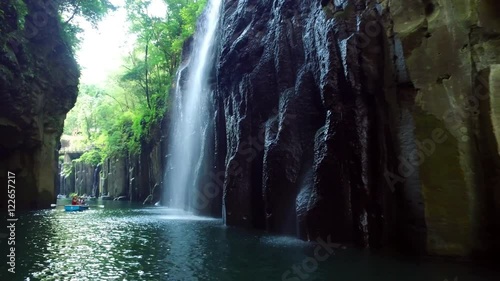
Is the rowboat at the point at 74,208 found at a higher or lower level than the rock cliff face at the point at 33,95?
lower

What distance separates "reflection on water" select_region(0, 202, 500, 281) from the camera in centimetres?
665

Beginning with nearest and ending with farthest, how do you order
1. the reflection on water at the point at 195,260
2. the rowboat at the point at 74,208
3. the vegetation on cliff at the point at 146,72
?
the reflection on water at the point at 195,260, the rowboat at the point at 74,208, the vegetation on cliff at the point at 146,72

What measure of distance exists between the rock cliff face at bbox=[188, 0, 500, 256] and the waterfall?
8.05m

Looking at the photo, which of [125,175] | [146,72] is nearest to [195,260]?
[146,72]

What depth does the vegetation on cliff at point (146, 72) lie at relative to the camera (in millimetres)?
34156

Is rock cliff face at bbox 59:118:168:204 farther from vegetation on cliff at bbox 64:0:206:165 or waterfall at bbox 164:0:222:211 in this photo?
waterfall at bbox 164:0:222:211

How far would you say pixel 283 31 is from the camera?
526 inches

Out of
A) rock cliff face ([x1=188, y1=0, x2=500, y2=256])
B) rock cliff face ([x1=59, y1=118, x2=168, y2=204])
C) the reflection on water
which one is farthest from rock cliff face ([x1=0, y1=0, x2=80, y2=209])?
rock cliff face ([x1=188, y1=0, x2=500, y2=256])

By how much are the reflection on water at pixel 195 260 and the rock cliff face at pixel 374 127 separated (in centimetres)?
101

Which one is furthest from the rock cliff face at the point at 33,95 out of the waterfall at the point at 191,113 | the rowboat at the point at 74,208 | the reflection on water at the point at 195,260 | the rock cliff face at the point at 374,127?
the rock cliff face at the point at 374,127

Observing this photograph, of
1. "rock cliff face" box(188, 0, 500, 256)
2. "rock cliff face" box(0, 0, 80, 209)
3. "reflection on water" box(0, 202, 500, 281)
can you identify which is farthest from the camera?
"rock cliff face" box(0, 0, 80, 209)

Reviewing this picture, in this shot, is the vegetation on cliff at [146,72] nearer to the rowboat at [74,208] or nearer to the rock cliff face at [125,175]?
the rock cliff face at [125,175]

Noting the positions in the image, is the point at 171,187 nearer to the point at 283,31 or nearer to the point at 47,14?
the point at 47,14

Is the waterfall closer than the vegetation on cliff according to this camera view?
Yes
